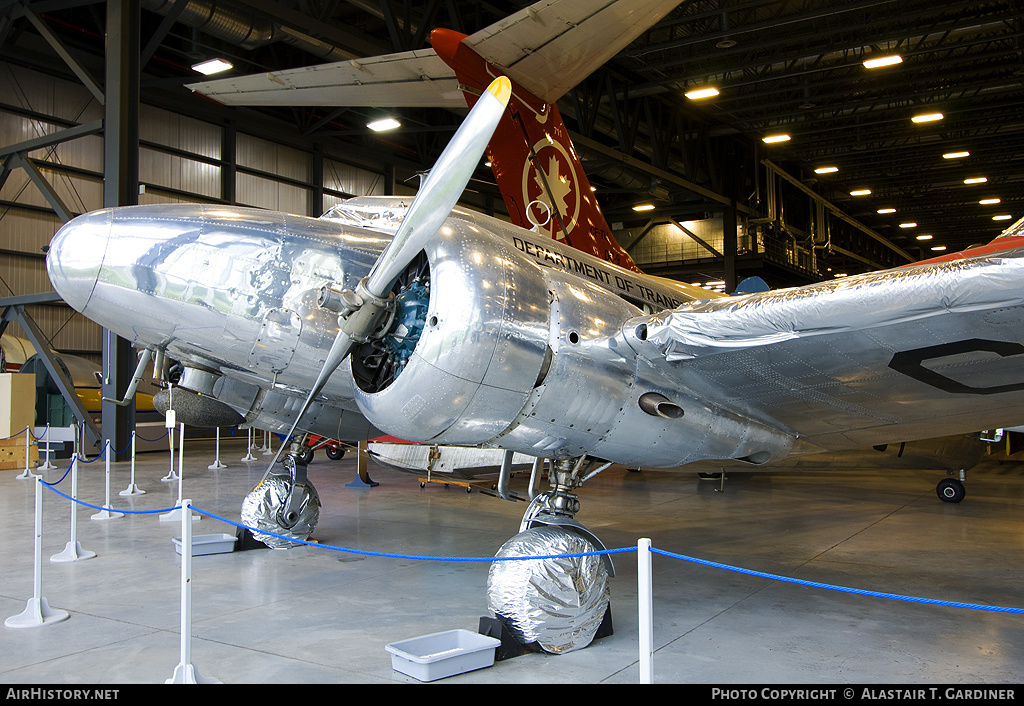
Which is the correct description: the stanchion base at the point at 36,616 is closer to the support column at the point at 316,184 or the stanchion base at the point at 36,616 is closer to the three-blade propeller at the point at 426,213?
the three-blade propeller at the point at 426,213

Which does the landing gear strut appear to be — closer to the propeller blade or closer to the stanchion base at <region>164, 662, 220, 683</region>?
the stanchion base at <region>164, 662, 220, 683</region>

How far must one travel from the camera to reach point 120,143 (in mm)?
14859

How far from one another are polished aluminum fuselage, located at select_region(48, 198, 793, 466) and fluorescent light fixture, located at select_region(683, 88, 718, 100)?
634 inches

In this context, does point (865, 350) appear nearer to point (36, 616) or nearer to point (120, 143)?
point (36, 616)

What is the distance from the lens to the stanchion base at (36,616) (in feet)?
16.0

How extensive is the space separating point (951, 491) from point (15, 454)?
17854 mm

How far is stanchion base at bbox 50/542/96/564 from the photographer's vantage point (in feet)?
22.9

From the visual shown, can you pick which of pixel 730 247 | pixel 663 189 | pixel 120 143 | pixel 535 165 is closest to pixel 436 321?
pixel 535 165

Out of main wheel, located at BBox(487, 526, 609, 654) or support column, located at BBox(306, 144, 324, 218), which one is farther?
support column, located at BBox(306, 144, 324, 218)

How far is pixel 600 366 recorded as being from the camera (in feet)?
15.6

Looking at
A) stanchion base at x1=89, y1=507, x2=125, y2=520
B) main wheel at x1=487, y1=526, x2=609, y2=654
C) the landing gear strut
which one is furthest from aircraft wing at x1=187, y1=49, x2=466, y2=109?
main wheel at x1=487, y1=526, x2=609, y2=654

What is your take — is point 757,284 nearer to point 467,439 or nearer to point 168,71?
point 467,439

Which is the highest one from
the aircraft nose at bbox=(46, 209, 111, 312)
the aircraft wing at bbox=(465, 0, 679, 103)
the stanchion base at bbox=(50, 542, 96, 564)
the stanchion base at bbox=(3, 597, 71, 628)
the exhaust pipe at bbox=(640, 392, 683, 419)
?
the aircraft wing at bbox=(465, 0, 679, 103)

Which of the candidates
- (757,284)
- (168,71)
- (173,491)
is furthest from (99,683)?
(168,71)
